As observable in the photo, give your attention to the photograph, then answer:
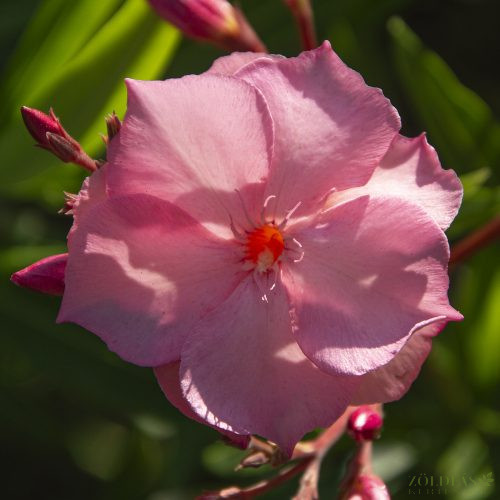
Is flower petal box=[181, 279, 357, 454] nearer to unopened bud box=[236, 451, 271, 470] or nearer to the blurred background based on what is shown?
unopened bud box=[236, 451, 271, 470]

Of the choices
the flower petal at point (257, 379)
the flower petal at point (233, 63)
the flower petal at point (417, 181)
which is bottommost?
the flower petal at point (257, 379)

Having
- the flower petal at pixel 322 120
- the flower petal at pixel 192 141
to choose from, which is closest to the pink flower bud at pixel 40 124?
the flower petal at pixel 192 141

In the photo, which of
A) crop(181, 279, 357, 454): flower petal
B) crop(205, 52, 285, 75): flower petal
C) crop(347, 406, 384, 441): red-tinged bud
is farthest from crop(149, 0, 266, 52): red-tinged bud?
crop(347, 406, 384, 441): red-tinged bud

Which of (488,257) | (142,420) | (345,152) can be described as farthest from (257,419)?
(488,257)

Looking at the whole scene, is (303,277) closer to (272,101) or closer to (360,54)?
(272,101)

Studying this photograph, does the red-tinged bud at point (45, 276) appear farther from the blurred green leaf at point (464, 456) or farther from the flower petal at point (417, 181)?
the blurred green leaf at point (464, 456)

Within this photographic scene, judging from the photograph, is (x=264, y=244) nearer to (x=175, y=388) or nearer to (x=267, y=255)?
(x=267, y=255)

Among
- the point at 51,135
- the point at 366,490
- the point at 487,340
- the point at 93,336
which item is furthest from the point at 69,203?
the point at 487,340
